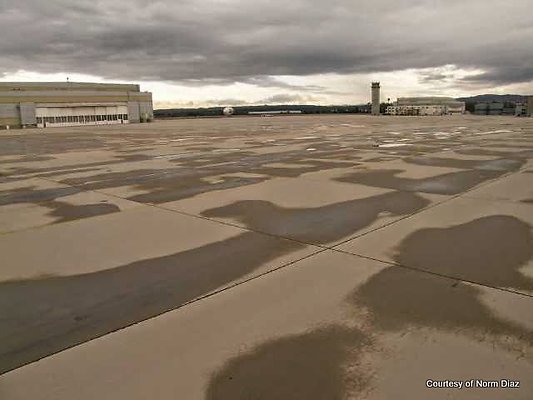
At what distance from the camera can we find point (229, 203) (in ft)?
30.6

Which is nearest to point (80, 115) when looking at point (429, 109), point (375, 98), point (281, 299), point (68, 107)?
point (68, 107)

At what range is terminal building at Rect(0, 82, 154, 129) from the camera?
7256cm

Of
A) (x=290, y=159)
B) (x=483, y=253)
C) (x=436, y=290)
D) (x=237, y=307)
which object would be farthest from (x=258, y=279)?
(x=290, y=159)

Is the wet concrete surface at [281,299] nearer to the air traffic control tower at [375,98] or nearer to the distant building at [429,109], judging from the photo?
the air traffic control tower at [375,98]

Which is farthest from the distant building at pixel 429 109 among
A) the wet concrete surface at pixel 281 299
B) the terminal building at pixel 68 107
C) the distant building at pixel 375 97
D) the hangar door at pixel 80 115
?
the wet concrete surface at pixel 281 299

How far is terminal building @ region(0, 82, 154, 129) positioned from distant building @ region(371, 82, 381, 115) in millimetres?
76600

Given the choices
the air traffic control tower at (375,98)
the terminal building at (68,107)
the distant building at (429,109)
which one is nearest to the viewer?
the terminal building at (68,107)

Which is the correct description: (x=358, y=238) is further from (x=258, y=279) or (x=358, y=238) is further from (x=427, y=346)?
(x=427, y=346)

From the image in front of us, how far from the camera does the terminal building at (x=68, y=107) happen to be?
72562 mm

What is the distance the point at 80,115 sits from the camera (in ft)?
267

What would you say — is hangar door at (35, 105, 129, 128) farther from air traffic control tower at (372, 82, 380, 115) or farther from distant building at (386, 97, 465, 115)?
distant building at (386, 97, 465, 115)

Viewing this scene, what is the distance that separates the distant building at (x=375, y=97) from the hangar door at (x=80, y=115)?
273 feet

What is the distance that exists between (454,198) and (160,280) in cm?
687

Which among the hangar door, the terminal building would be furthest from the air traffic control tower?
the hangar door
